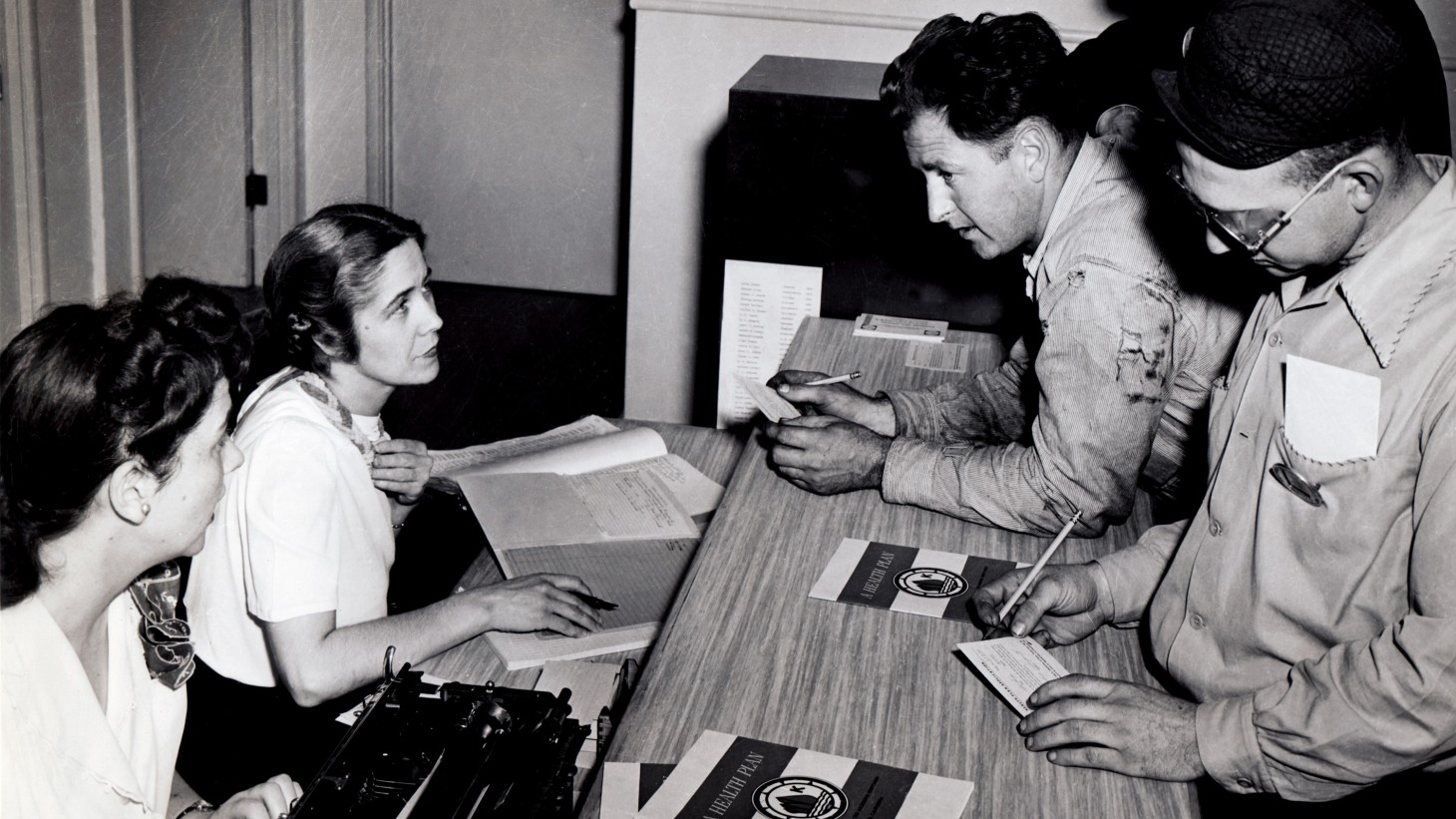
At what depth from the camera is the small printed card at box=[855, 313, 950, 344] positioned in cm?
278

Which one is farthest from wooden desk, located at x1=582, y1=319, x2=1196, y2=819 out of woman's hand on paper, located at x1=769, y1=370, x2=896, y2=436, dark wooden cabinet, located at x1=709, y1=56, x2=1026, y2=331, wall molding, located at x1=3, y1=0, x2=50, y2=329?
wall molding, located at x1=3, y1=0, x2=50, y2=329

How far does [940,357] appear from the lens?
8.71 feet

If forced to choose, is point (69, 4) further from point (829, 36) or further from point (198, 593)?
point (198, 593)

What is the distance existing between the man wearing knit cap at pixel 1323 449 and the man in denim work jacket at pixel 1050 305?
12.3 inches

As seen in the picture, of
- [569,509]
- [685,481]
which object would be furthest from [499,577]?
[685,481]

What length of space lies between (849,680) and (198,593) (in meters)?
1.16

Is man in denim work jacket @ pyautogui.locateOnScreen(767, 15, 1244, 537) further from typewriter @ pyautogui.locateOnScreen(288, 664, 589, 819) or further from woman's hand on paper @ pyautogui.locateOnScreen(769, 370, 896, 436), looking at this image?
typewriter @ pyautogui.locateOnScreen(288, 664, 589, 819)

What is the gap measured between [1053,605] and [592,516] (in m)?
0.93

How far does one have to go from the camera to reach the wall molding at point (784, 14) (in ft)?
12.9

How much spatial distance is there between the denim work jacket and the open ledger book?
447 mm

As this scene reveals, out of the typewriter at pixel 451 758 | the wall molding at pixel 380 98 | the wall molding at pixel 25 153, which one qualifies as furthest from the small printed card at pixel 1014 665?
the wall molding at pixel 380 98

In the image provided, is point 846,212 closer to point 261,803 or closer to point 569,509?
point 569,509

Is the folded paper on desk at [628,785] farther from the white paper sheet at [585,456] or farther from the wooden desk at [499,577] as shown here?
the white paper sheet at [585,456]

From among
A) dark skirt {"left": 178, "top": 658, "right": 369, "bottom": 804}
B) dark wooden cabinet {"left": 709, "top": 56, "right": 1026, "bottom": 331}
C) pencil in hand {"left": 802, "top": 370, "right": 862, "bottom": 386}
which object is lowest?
dark skirt {"left": 178, "top": 658, "right": 369, "bottom": 804}
